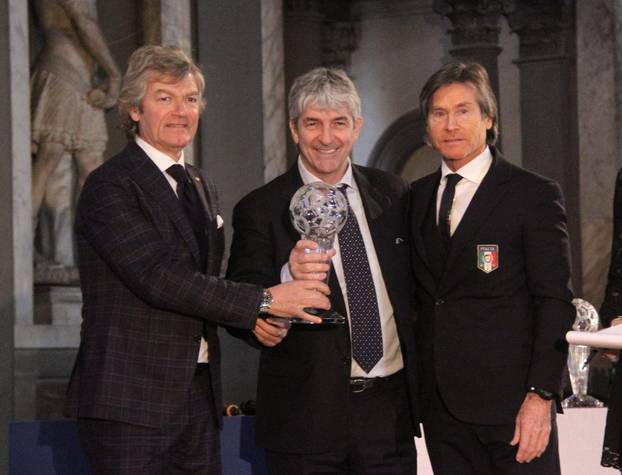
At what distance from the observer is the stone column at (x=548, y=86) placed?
1448 cm

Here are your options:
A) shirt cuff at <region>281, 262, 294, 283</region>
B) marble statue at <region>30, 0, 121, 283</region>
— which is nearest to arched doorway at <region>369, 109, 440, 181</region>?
marble statue at <region>30, 0, 121, 283</region>

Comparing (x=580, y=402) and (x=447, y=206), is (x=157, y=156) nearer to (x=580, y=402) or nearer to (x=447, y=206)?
(x=447, y=206)

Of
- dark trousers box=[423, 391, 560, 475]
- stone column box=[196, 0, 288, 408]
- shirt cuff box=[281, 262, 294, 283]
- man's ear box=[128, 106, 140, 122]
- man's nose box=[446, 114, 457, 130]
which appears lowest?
dark trousers box=[423, 391, 560, 475]

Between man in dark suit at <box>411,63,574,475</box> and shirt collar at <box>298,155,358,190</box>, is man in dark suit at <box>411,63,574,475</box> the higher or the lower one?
the lower one

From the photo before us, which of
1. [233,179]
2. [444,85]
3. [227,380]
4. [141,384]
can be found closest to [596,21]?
[233,179]

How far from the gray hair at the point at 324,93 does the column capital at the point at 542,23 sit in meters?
11.3

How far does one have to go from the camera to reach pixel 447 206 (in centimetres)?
385

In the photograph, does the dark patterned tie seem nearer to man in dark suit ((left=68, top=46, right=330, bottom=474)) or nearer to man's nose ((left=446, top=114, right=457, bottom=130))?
man in dark suit ((left=68, top=46, right=330, bottom=474))

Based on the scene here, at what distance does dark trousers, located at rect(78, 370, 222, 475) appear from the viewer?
11.6 feet

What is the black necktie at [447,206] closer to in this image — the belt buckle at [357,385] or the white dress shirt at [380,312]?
the white dress shirt at [380,312]

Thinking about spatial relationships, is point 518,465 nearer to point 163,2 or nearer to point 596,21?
point 163,2

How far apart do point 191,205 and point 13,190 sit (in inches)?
139

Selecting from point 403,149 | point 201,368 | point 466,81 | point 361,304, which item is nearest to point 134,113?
point 201,368

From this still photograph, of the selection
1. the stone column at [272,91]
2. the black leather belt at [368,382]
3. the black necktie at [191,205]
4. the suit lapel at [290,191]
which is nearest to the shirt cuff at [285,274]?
the suit lapel at [290,191]
